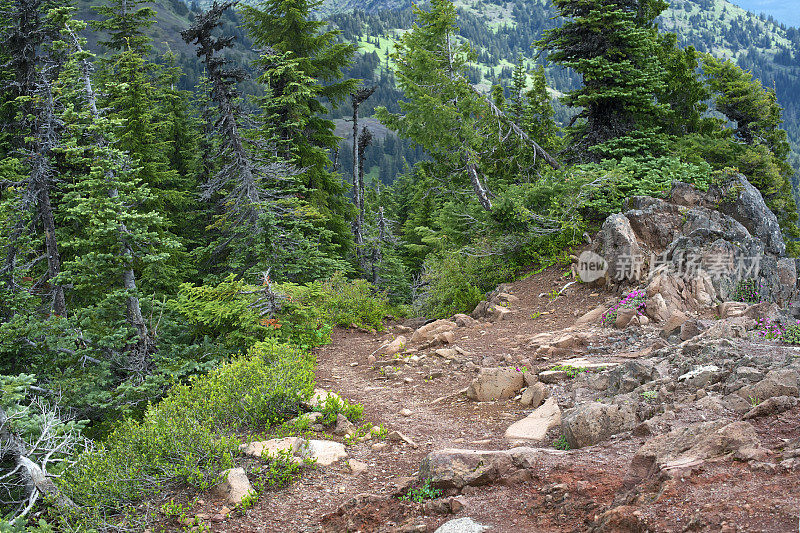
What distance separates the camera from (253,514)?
482 cm

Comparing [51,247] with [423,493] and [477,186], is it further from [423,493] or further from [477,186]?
[477,186]

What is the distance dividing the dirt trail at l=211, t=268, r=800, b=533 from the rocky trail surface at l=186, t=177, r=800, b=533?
0.7 inches

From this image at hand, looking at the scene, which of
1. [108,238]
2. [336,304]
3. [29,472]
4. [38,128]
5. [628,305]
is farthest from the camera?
[336,304]

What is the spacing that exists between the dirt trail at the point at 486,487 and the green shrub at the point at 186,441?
84 cm

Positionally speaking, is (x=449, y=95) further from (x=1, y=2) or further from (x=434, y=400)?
(x=1, y=2)

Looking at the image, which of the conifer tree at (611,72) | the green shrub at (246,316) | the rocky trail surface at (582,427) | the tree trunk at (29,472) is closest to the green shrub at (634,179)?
the conifer tree at (611,72)

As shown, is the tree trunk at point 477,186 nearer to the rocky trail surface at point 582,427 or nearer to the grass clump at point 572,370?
the rocky trail surface at point 582,427

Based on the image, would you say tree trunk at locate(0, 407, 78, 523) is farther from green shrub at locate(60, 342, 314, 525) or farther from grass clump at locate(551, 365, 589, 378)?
grass clump at locate(551, 365, 589, 378)

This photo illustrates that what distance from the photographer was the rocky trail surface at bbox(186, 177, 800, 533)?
335cm

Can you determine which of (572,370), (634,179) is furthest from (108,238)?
(634,179)

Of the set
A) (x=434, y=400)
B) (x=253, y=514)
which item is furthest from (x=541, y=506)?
(x=434, y=400)

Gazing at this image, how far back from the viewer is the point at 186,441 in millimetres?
5406

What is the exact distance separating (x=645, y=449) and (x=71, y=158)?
12.3 m

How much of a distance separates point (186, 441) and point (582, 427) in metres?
4.14
